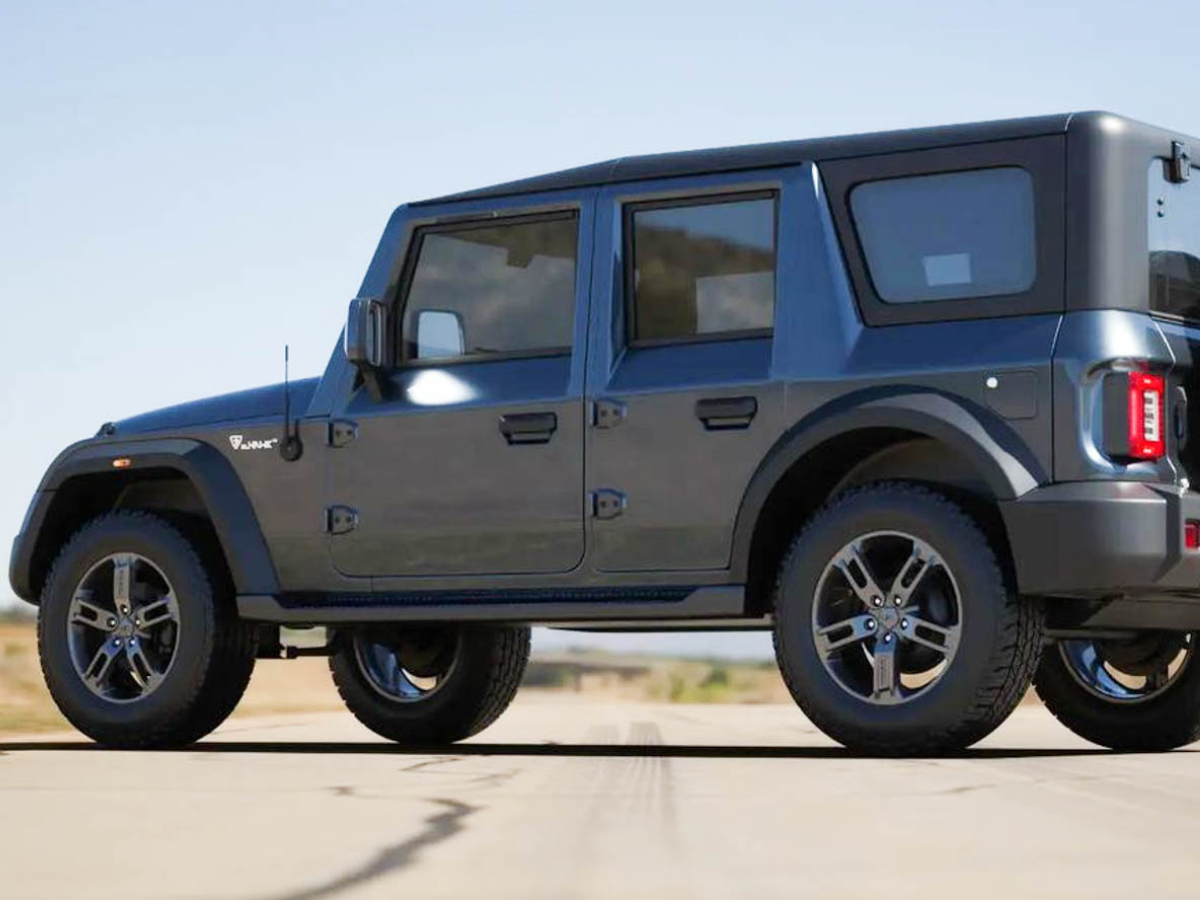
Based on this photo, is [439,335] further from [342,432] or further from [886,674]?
[886,674]

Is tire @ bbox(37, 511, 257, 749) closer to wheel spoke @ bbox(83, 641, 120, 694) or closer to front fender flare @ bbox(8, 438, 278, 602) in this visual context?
wheel spoke @ bbox(83, 641, 120, 694)

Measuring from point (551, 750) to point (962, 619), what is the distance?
2592mm

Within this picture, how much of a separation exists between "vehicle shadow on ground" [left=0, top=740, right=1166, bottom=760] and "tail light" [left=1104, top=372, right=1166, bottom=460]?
4.11 feet

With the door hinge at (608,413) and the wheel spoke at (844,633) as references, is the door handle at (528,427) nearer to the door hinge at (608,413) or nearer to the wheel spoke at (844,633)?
the door hinge at (608,413)

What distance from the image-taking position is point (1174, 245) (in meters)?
8.52

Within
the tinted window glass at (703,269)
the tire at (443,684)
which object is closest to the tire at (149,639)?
the tire at (443,684)

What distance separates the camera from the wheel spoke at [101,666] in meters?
10.1

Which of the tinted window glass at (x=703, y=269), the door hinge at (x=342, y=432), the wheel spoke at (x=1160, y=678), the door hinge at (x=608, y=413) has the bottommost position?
the wheel spoke at (x=1160, y=678)

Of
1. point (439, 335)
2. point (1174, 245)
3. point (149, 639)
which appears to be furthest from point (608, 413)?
point (149, 639)

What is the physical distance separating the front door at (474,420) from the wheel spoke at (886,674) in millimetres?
1419

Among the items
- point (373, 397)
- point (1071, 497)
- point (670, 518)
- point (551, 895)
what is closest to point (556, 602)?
point (670, 518)

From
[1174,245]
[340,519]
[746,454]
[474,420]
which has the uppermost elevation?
[1174,245]

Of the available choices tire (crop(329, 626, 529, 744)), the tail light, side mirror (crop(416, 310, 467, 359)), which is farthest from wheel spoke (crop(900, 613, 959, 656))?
tire (crop(329, 626, 529, 744))

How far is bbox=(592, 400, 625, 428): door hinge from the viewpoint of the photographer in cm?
884
